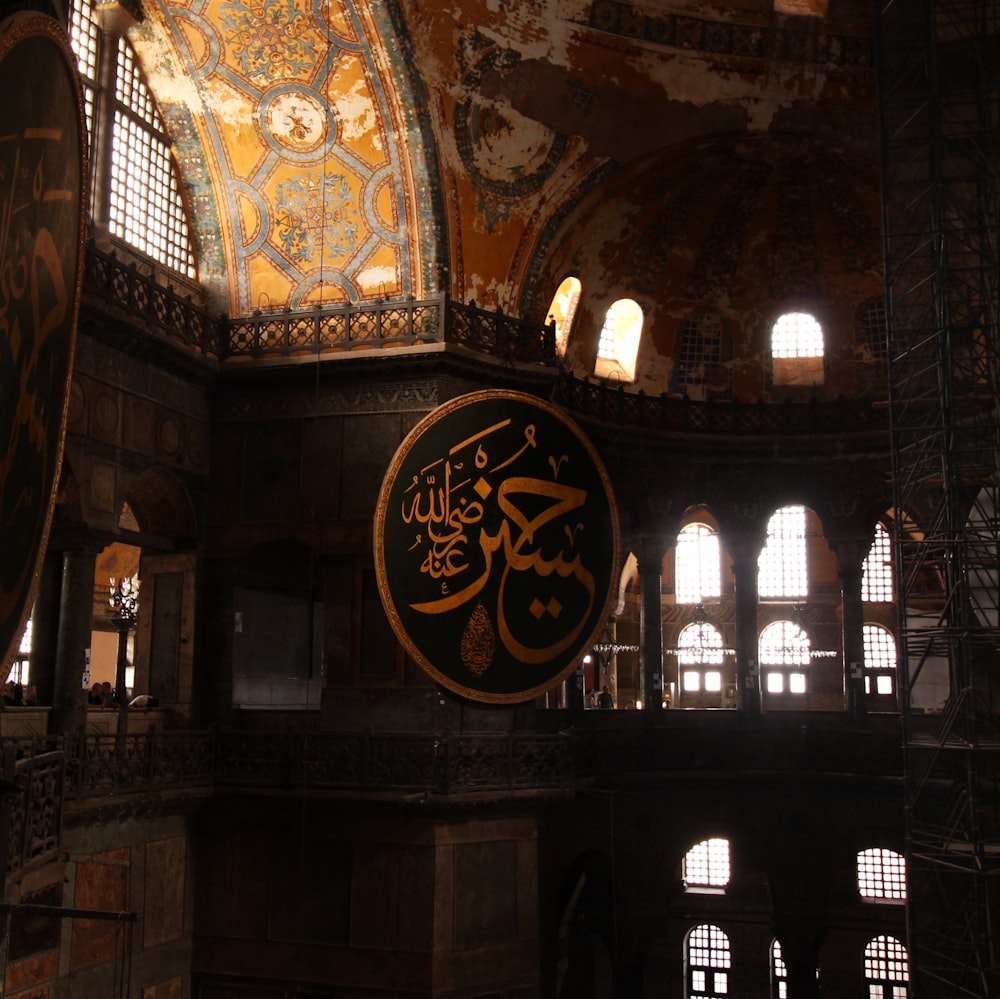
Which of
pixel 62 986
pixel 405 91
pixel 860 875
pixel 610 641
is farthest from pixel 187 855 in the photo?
pixel 610 641

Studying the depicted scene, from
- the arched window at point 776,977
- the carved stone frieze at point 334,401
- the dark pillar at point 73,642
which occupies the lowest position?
the arched window at point 776,977

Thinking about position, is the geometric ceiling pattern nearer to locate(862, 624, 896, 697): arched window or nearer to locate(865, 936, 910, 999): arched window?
locate(865, 936, 910, 999): arched window

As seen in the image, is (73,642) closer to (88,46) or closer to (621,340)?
(88,46)

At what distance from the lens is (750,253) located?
1664 centimetres

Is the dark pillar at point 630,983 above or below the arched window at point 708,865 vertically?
below

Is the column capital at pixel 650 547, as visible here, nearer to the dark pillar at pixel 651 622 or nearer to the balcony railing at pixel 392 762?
the dark pillar at pixel 651 622

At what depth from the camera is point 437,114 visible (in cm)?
1339

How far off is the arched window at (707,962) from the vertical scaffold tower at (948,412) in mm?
7237

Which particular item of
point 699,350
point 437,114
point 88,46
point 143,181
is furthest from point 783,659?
point 88,46

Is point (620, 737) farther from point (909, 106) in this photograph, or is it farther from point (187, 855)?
point (909, 106)

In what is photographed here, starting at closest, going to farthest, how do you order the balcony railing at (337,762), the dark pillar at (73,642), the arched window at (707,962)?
1. the dark pillar at (73,642)
2. the balcony railing at (337,762)
3. the arched window at (707,962)

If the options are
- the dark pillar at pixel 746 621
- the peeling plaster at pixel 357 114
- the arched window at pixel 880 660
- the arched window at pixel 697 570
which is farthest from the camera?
the arched window at pixel 697 570

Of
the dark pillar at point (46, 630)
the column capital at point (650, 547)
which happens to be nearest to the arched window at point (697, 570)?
the column capital at point (650, 547)

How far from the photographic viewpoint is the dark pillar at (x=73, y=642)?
11.6 metres
